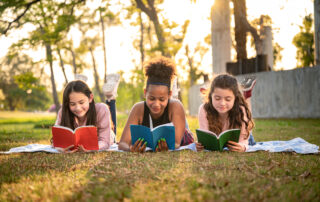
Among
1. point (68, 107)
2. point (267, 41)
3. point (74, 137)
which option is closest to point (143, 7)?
point (267, 41)

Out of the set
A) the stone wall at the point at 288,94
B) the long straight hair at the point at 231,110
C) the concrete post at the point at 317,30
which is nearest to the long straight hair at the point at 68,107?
the long straight hair at the point at 231,110

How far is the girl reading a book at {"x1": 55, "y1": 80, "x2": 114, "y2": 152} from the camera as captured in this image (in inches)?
178

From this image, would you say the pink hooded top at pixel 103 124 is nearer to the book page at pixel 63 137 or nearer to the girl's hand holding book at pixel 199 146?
the book page at pixel 63 137

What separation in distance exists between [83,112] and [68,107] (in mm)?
269

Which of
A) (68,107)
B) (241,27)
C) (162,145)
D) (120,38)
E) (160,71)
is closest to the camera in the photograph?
(162,145)

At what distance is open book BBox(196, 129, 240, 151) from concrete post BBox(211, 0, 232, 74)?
12048mm

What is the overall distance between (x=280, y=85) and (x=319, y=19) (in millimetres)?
3004

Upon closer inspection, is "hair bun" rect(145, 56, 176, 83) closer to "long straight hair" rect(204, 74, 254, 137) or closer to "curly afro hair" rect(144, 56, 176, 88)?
"curly afro hair" rect(144, 56, 176, 88)

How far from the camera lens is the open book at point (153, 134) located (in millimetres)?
4027

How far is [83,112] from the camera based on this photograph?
4.59 meters

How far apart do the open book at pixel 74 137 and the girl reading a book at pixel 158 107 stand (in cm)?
48

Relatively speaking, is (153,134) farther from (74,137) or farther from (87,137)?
(74,137)

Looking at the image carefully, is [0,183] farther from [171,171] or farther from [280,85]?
[280,85]

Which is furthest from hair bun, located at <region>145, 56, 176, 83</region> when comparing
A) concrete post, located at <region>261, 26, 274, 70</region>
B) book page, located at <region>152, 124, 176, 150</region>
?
concrete post, located at <region>261, 26, 274, 70</region>
